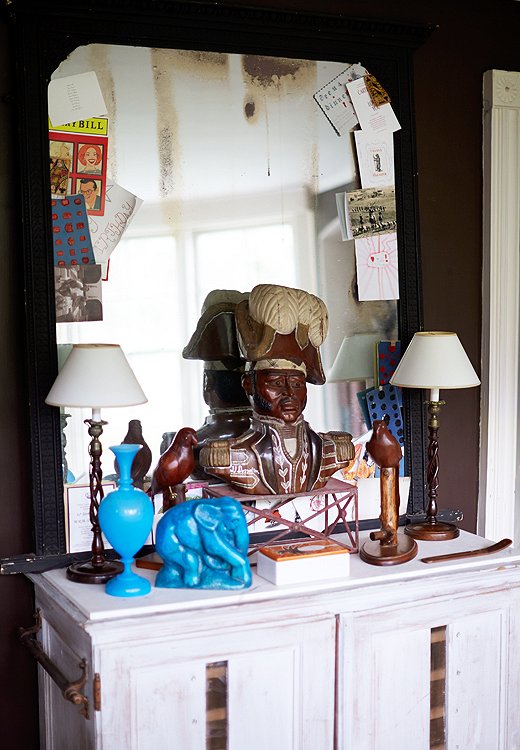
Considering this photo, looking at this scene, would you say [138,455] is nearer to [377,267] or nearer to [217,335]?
[217,335]

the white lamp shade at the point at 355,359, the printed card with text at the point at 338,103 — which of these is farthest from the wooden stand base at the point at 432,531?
the printed card with text at the point at 338,103

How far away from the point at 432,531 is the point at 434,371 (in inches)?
21.9

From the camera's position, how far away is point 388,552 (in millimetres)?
2832

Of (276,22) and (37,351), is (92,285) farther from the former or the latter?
(276,22)

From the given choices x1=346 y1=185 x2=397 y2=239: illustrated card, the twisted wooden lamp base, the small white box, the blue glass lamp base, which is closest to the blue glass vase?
the blue glass lamp base

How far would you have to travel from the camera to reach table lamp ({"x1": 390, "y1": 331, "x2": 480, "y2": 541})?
3006 mm

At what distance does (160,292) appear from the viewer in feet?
9.70

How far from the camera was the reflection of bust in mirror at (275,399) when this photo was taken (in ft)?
9.25

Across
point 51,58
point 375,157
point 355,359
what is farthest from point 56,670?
point 375,157

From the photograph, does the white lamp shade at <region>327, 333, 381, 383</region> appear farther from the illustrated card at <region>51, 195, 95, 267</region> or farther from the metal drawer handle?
the metal drawer handle

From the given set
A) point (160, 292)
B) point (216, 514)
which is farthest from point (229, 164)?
point (216, 514)

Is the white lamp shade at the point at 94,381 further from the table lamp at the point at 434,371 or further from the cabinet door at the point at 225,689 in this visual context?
the table lamp at the point at 434,371

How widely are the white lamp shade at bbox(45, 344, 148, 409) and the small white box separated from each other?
596 mm

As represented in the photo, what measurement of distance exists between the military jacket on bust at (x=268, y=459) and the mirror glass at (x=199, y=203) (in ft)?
0.74
